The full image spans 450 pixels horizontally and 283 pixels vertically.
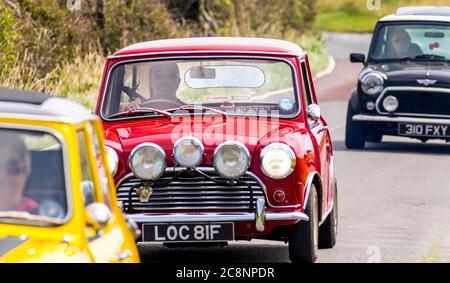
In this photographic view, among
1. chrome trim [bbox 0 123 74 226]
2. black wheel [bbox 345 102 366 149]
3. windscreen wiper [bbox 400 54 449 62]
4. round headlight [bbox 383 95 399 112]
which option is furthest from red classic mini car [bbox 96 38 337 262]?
windscreen wiper [bbox 400 54 449 62]

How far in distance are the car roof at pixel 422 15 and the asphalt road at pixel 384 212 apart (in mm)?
1831

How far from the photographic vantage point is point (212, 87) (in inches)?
444

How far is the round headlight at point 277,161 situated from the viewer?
10.1 meters

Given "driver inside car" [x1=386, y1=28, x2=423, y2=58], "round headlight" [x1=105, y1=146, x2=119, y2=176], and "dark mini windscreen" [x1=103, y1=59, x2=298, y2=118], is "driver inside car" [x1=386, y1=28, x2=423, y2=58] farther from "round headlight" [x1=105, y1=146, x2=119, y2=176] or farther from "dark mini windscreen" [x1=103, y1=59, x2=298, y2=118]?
"round headlight" [x1=105, y1=146, x2=119, y2=176]

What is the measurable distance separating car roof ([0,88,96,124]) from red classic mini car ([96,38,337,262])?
3.76 m

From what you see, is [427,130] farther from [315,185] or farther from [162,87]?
[315,185]

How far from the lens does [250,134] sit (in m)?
10.4

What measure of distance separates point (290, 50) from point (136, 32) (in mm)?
21957

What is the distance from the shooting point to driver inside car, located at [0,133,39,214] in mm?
6133

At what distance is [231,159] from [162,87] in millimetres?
1448

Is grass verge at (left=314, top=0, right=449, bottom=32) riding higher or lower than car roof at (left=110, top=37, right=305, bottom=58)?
lower

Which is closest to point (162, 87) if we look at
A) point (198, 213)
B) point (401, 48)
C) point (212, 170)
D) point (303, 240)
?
point (212, 170)

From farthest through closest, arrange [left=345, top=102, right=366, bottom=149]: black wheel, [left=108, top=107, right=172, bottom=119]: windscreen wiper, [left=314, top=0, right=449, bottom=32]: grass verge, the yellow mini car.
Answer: [left=314, top=0, right=449, bottom=32]: grass verge, [left=345, top=102, right=366, bottom=149]: black wheel, [left=108, top=107, right=172, bottom=119]: windscreen wiper, the yellow mini car
